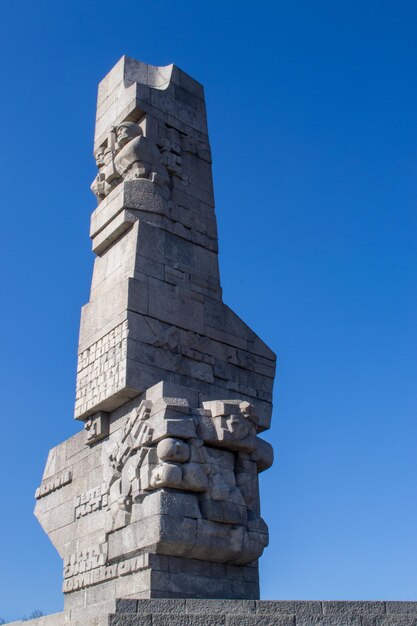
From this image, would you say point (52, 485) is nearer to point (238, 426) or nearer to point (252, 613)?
point (238, 426)

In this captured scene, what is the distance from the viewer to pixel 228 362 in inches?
466

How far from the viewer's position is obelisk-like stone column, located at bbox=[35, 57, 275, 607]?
962 cm

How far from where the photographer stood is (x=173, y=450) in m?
9.58

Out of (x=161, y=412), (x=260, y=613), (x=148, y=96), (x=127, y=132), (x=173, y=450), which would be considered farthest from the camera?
(x=148, y=96)

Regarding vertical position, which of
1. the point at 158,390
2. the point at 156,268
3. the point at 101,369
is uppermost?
the point at 156,268

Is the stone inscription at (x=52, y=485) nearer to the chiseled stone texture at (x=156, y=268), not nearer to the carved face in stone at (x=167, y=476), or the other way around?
the chiseled stone texture at (x=156, y=268)

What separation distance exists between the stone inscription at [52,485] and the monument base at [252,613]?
4.00m

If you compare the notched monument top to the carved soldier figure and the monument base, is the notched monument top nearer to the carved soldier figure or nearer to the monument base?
the carved soldier figure

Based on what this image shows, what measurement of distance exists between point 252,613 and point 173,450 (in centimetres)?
254

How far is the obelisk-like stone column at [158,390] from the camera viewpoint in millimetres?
9617

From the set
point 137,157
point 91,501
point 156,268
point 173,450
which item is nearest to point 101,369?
point 156,268

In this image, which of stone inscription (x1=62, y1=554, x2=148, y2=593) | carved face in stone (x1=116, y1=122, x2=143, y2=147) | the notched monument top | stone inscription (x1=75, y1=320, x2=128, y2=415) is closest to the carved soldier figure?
carved face in stone (x1=116, y1=122, x2=143, y2=147)

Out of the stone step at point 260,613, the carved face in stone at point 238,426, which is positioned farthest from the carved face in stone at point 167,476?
the stone step at point 260,613

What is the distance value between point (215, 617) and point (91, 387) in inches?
182
